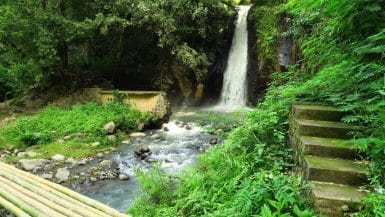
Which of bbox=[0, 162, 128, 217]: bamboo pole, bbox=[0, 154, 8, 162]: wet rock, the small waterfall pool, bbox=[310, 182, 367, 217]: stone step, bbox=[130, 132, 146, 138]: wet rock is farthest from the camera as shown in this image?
bbox=[130, 132, 146, 138]: wet rock

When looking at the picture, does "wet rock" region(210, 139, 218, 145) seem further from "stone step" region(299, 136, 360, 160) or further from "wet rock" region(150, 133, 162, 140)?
"stone step" region(299, 136, 360, 160)

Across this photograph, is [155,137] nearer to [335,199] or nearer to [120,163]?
[120,163]

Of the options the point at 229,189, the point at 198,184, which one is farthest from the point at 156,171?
the point at 229,189

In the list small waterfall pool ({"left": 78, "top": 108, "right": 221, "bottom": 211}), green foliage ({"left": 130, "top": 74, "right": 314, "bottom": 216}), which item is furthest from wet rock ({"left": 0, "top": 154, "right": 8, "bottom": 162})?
green foliage ({"left": 130, "top": 74, "right": 314, "bottom": 216})

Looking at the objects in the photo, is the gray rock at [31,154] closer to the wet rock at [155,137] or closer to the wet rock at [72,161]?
the wet rock at [72,161]

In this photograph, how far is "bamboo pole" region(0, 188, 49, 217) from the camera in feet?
11.0

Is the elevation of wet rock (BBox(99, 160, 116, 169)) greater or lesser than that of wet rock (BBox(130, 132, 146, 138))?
lesser

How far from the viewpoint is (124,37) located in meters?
14.7

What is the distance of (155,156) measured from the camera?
8188 millimetres

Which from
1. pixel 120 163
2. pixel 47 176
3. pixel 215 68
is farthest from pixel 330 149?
pixel 215 68

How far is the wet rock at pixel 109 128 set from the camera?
9829mm

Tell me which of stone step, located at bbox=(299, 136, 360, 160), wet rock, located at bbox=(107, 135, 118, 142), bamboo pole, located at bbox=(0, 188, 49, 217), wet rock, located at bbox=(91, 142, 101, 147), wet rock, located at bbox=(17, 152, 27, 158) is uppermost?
stone step, located at bbox=(299, 136, 360, 160)

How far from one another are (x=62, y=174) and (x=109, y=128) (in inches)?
116

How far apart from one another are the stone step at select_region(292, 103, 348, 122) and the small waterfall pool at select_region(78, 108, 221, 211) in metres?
2.64
